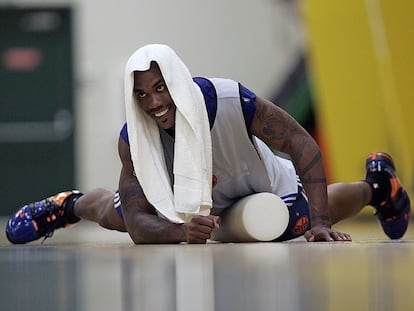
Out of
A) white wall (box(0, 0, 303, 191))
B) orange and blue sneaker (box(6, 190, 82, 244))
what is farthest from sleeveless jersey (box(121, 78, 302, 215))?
white wall (box(0, 0, 303, 191))

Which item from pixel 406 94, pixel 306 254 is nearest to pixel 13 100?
pixel 406 94

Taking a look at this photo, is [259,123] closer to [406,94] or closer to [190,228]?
[190,228]

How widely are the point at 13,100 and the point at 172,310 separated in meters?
12.0

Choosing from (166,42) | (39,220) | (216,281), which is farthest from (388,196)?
(166,42)

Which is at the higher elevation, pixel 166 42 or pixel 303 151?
pixel 166 42

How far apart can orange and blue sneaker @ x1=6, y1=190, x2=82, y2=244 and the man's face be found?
115 cm

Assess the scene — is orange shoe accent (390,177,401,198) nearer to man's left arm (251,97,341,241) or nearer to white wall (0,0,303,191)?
man's left arm (251,97,341,241)

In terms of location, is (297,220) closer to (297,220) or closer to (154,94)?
(297,220)

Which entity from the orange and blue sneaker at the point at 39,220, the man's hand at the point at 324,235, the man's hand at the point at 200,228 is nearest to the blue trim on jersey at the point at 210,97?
the man's hand at the point at 200,228

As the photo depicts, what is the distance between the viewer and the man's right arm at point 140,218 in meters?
3.99

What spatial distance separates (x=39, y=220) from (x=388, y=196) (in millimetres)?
1625

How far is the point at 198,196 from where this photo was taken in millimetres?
3984

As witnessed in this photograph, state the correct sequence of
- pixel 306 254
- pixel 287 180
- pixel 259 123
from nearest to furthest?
pixel 306 254 → pixel 259 123 → pixel 287 180

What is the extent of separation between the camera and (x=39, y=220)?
16.3 ft
